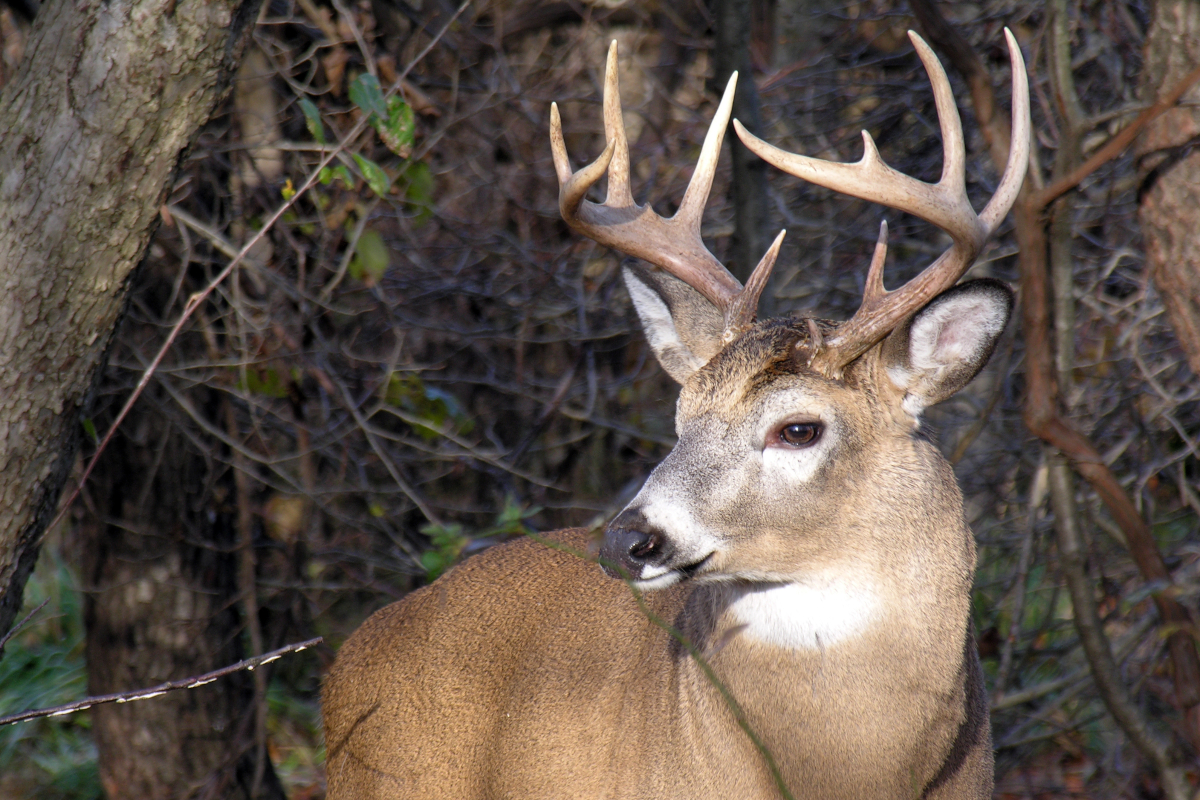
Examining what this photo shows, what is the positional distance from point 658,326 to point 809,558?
95cm

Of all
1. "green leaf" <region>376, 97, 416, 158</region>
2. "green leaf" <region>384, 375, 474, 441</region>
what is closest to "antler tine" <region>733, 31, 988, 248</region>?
"green leaf" <region>376, 97, 416, 158</region>

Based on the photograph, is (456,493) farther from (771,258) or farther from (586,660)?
(771,258)

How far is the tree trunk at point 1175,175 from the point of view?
363cm

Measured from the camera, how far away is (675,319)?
130 inches

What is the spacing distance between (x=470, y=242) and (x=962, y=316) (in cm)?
360

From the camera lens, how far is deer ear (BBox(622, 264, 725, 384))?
325cm

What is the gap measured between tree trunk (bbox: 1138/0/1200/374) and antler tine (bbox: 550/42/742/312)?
1487 millimetres

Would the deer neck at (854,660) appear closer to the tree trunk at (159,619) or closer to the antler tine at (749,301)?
the antler tine at (749,301)

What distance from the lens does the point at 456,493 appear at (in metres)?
6.36

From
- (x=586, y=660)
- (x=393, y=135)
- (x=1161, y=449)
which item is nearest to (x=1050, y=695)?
(x=1161, y=449)

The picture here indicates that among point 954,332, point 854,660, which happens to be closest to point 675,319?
point 954,332

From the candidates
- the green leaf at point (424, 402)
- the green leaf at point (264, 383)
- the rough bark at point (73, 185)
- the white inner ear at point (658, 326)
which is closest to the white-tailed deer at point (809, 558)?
the white inner ear at point (658, 326)

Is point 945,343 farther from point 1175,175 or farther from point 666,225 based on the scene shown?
point 1175,175

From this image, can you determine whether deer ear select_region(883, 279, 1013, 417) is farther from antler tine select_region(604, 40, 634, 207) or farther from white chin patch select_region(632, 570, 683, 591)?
antler tine select_region(604, 40, 634, 207)
